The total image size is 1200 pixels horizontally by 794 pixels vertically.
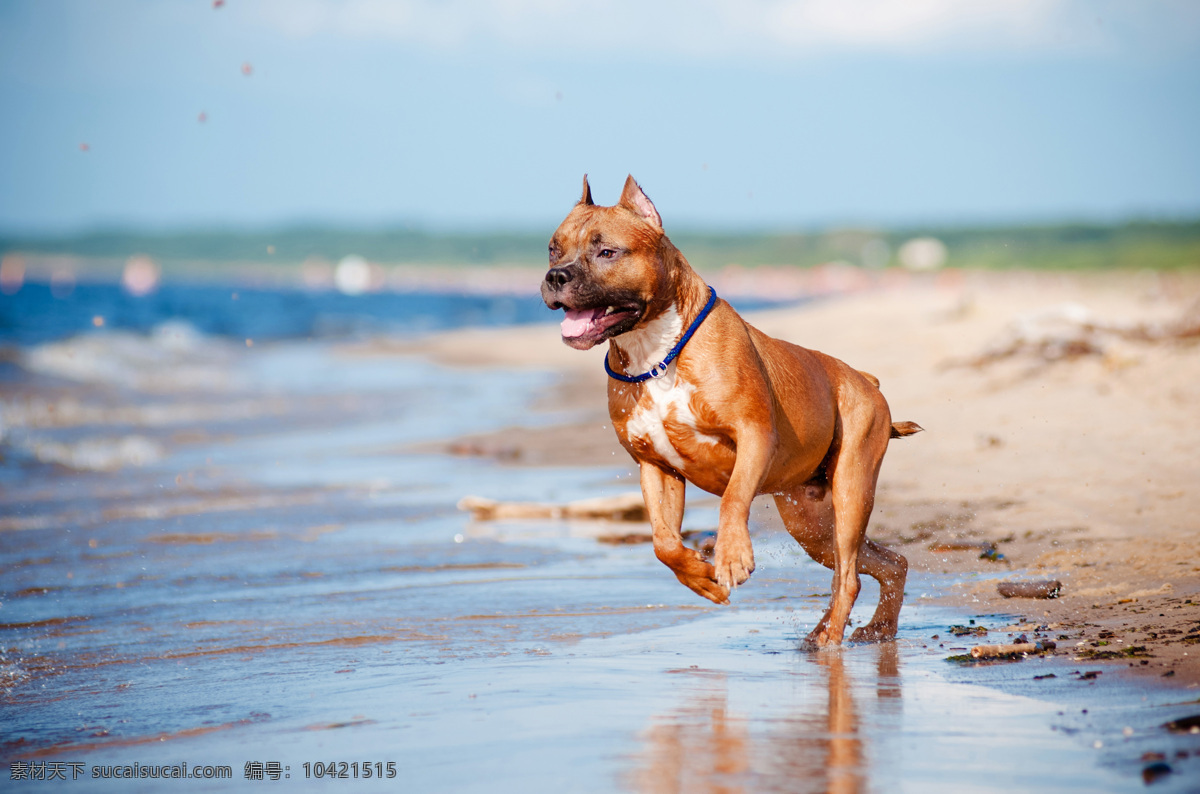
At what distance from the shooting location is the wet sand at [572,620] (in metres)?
3.71

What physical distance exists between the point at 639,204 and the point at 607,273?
432mm

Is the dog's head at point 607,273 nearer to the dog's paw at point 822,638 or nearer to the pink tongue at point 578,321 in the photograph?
the pink tongue at point 578,321

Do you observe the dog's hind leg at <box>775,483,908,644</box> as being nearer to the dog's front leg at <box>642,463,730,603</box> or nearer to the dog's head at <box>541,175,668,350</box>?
the dog's front leg at <box>642,463,730,603</box>

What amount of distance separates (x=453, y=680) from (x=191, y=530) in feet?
16.8

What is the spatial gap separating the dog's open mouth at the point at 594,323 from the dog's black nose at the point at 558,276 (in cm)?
11

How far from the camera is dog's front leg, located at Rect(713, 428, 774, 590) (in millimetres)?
4773

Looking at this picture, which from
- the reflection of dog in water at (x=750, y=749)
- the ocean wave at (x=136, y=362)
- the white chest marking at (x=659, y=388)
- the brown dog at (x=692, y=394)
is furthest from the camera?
the ocean wave at (x=136, y=362)

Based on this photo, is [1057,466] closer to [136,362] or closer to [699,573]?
[699,573]

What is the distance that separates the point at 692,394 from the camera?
16.4 feet

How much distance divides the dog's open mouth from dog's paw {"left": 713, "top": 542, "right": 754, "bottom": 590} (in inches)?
38.1

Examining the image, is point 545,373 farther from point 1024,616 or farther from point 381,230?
point 381,230

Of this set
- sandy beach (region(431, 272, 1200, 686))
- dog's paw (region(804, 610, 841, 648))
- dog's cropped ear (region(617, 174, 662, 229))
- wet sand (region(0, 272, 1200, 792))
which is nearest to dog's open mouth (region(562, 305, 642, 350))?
dog's cropped ear (region(617, 174, 662, 229))

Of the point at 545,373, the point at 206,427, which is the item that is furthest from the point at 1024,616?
the point at 545,373

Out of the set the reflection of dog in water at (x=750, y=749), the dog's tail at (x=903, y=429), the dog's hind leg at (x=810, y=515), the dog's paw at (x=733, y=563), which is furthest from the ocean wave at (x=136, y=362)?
the reflection of dog in water at (x=750, y=749)
